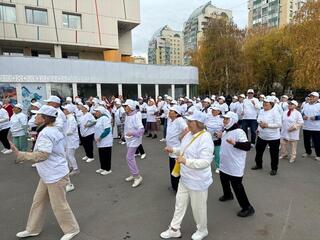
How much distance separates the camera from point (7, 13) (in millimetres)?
22250

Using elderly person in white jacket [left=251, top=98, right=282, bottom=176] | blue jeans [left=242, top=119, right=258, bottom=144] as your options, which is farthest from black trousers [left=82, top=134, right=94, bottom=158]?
blue jeans [left=242, top=119, right=258, bottom=144]

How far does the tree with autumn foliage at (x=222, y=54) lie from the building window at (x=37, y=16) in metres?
17.7

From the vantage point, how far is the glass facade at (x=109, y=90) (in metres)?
21.8

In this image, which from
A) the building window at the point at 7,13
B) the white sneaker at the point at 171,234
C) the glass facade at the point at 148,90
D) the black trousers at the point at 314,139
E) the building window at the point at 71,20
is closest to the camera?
the white sneaker at the point at 171,234

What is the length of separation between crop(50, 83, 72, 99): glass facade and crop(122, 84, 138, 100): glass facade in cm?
477

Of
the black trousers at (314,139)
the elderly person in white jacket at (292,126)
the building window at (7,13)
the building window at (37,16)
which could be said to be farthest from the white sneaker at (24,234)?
the building window at (37,16)

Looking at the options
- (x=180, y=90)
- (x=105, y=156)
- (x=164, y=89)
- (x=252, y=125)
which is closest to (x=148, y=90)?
(x=164, y=89)

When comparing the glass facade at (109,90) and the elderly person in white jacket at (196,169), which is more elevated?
the glass facade at (109,90)

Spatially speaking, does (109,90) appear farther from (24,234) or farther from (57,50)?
(24,234)

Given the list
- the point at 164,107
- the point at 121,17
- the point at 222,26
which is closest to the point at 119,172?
the point at 164,107

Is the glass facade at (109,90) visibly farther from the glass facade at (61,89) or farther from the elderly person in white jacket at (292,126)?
the elderly person in white jacket at (292,126)

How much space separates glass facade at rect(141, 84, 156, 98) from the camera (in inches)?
938

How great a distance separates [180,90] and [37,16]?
49.4 feet

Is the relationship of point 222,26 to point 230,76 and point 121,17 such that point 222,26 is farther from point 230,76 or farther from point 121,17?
point 121,17
